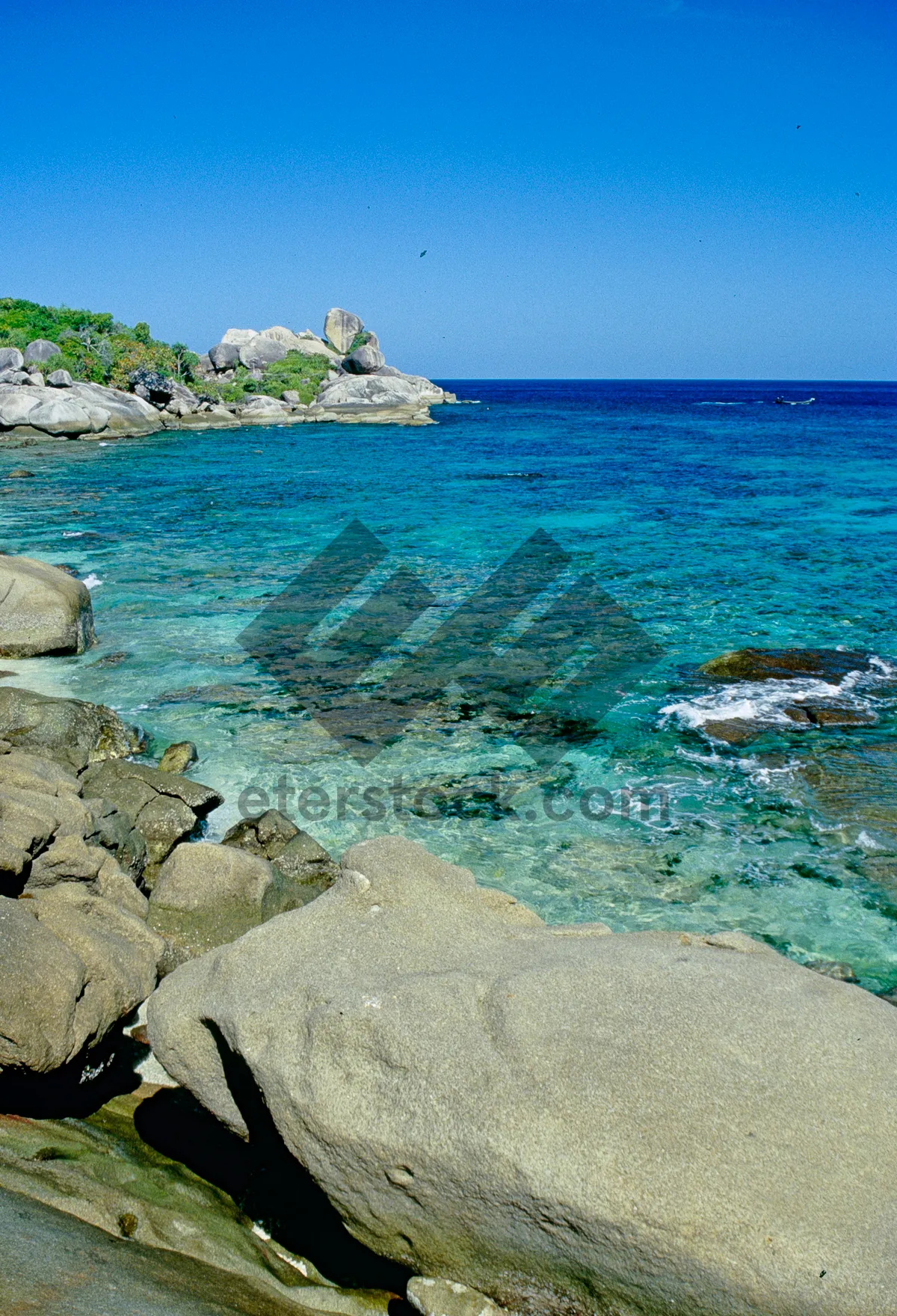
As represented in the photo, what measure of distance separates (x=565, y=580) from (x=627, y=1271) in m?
18.1

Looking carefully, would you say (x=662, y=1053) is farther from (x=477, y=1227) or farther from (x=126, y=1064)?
(x=126, y=1064)

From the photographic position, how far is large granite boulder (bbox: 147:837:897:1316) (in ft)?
12.3

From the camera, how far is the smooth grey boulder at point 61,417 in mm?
50156

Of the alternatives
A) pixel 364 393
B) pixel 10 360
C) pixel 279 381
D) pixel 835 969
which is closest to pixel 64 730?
pixel 835 969

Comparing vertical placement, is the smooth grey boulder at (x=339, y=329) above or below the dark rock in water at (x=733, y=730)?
above

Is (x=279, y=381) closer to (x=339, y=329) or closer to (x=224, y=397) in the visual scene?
(x=224, y=397)

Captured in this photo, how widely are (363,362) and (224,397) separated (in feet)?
51.4

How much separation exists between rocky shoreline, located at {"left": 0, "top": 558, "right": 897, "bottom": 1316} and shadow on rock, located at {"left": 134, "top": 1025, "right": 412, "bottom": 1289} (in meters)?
0.01

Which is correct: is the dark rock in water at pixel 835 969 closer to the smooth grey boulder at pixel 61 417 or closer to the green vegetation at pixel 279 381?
the smooth grey boulder at pixel 61 417

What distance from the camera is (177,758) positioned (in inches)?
444

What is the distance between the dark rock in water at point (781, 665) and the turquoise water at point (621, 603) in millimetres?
431

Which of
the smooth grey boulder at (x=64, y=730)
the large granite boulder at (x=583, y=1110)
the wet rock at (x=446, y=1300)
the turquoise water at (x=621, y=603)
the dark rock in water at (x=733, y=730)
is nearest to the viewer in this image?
the large granite boulder at (x=583, y=1110)

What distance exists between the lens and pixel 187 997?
506cm

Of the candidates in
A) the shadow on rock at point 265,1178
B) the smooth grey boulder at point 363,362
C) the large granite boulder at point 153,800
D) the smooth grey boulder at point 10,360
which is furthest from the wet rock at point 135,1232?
the smooth grey boulder at point 363,362
